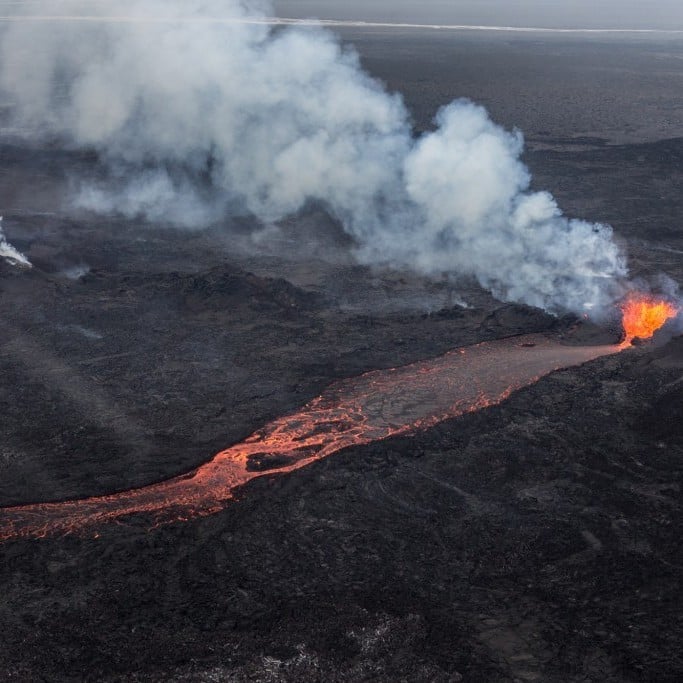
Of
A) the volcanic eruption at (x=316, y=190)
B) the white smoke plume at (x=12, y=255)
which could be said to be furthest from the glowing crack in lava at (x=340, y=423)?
the white smoke plume at (x=12, y=255)

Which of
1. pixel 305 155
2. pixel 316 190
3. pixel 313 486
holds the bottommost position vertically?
pixel 313 486

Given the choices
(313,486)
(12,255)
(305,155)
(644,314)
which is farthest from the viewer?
(305,155)

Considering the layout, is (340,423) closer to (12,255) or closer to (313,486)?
(313,486)

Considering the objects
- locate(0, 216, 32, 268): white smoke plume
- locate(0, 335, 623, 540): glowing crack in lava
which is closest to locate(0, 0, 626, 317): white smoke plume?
locate(0, 335, 623, 540): glowing crack in lava

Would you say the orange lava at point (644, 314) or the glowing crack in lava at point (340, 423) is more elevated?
the orange lava at point (644, 314)

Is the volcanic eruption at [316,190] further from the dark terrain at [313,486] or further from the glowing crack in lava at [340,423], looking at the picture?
the dark terrain at [313,486]

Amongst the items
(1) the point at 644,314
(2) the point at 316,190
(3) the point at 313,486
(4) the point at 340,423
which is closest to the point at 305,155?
(2) the point at 316,190
